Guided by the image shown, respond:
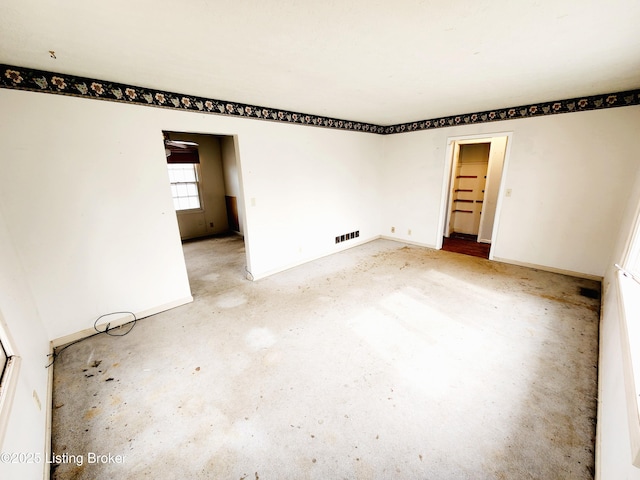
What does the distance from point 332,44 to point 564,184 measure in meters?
3.77

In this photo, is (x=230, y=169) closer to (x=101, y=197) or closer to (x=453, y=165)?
(x=101, y=197)

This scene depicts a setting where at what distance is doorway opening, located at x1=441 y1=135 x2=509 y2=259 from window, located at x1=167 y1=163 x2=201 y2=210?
5.61m

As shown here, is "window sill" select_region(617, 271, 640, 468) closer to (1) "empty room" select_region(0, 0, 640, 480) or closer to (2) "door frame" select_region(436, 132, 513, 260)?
(1) "empty room" select_region(0, 0, 640, 480)

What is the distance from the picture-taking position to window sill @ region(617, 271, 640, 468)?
90 cm

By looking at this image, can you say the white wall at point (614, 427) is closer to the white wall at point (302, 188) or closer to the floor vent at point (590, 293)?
the floor vent at point (590, 293)

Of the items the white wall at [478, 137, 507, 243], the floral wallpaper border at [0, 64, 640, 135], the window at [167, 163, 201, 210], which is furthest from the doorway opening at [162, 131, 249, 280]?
the white wall at [478, 137, 507, 243]

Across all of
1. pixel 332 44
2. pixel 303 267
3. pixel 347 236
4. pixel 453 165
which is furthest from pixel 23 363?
pixel 453 165

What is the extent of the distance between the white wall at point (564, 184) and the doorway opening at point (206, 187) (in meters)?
4.69

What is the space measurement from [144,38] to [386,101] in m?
2.56

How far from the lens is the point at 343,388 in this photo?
5.95 ft

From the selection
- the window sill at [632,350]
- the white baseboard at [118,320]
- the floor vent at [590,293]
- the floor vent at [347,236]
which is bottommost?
the floor vent at [590,293]

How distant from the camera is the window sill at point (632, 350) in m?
0.90

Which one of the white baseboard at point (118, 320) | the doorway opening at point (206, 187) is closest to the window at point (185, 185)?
the doorway opening at point (206, 187)

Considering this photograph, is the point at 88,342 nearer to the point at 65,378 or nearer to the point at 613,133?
the point at 65,378
